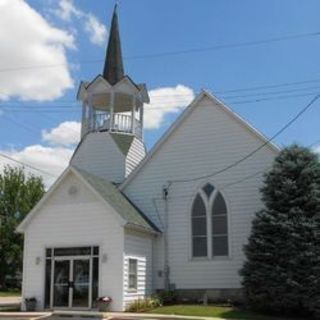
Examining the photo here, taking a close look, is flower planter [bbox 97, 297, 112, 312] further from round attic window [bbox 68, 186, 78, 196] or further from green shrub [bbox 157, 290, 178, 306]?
round attic window [bbox 68, 186, 78, 196]

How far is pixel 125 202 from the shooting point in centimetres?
3175

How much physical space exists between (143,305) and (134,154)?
11.3m

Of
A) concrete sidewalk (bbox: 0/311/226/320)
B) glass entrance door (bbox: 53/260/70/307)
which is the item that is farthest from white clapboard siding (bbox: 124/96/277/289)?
concrete sidewalk (bbox: 0/311/226/320)

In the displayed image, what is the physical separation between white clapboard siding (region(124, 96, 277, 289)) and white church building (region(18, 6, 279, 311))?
0.05m

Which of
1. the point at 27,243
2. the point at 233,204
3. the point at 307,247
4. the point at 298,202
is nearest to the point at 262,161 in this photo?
the point at 233,204

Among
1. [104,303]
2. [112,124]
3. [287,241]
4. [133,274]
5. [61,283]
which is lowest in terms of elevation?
[104,303]

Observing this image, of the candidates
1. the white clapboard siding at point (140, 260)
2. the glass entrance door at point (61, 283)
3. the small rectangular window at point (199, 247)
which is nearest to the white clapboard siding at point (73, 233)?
the white clapboard siding at point (140, 260)

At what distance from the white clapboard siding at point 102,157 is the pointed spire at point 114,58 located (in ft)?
12.3

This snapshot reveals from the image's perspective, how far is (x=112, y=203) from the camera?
96.4 feet

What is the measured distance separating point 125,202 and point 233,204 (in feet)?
17.4

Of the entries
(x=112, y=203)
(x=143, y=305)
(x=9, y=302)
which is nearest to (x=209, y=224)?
(x=112, y=203)

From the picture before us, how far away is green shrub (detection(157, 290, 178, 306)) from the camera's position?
98.8 feet

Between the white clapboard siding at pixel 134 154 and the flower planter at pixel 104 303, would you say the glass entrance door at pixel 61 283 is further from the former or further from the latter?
the white clapboard siding at pixel 134 154

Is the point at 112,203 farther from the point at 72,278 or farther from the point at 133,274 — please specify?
the point at 72,278
